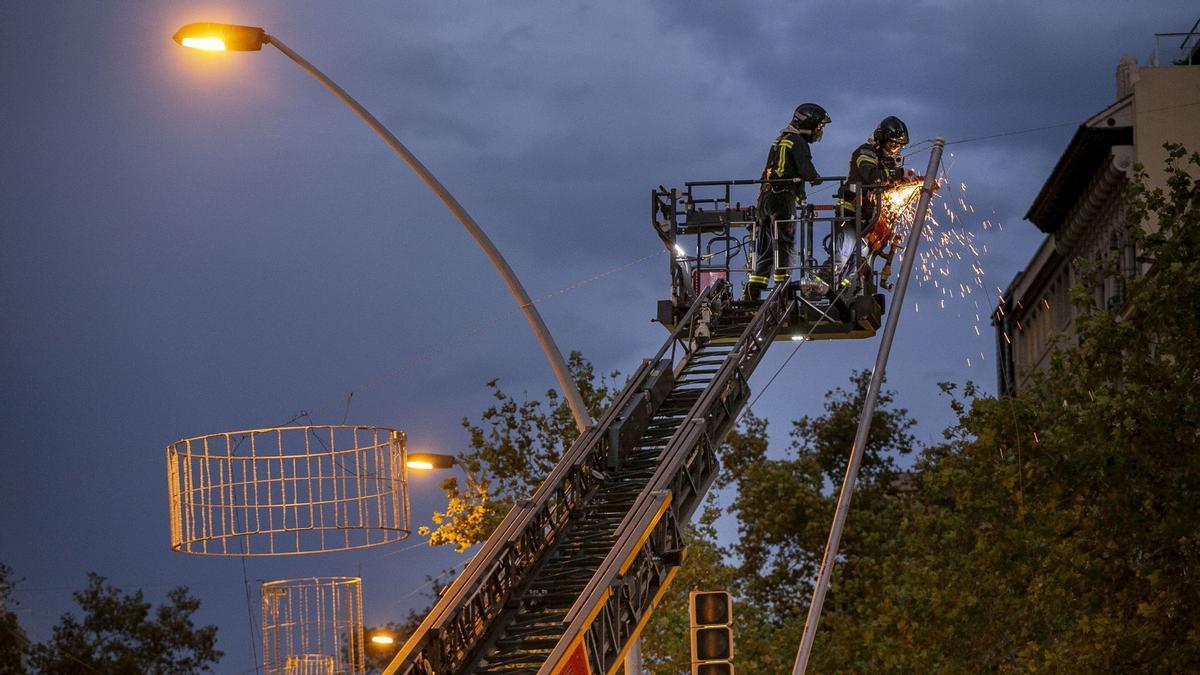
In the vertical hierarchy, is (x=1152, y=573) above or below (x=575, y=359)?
below

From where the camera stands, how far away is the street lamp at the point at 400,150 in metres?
18.7

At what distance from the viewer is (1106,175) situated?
5644cm

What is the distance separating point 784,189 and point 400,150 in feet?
22.1

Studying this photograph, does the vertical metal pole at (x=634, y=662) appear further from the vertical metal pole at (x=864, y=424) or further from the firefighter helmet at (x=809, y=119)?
the firefighter helmet at (x=809, y=119)

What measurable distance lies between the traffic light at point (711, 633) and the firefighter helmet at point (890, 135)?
29.7 ft

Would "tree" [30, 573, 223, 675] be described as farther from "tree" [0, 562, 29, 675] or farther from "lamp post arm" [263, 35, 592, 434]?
"lamp post arm" [263, 35, 592, 434]

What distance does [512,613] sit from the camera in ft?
57.6

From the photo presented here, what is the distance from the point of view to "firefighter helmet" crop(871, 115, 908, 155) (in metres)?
25.7

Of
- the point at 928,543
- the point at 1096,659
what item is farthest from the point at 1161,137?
the point at 1096,659

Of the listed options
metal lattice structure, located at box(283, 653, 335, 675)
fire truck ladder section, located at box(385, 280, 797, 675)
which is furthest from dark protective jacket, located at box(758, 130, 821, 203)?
metal lattice structure, located at box(283, 653, 335, 675)

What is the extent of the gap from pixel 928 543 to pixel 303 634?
18.1m

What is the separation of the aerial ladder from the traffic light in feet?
2.49

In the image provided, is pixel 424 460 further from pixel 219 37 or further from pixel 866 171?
pixel 219 37

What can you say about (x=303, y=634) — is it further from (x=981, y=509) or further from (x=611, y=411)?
(x=981, y=509)
